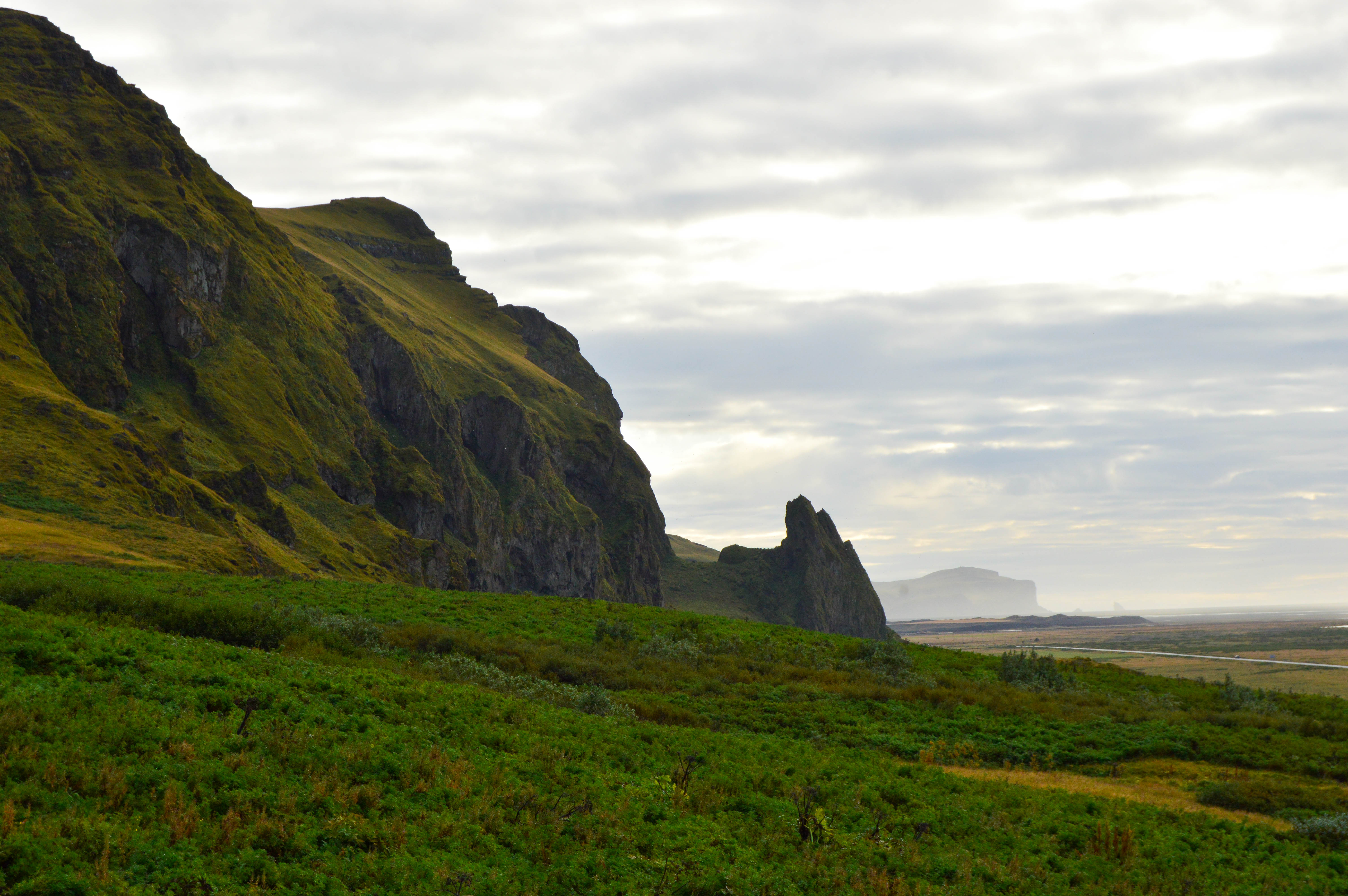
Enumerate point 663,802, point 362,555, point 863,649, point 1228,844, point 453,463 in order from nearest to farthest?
point 663,802 → point 1228,844 → point 863,649 → point 362,555 → point 453,463

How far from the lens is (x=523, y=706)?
25500mm

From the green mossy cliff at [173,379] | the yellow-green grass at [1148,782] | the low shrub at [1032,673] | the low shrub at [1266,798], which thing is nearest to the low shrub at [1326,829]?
the yellow-green grass at [1148,782]

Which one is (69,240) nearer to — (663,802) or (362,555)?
(362,555)

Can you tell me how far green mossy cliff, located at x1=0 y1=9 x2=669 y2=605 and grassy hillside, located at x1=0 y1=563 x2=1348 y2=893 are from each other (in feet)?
101

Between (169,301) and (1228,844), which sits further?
(169,301)

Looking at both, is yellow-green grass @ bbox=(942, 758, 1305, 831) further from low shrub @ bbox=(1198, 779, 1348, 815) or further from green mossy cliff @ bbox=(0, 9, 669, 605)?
green mossy cliff @ bbox=(0, 9, 669, 605)

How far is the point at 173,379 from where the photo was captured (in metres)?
112

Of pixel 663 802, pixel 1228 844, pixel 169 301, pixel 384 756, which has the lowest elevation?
pixel 1228 844

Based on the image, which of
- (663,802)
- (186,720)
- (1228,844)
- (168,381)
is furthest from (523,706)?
(168,381)

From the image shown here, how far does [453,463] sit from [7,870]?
169 m

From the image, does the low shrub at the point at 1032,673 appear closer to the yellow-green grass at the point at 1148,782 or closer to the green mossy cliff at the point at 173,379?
the yellow-green grass at the point at 1148,782

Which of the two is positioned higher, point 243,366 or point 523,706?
point 243,366

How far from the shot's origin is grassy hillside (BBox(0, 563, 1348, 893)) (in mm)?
12977

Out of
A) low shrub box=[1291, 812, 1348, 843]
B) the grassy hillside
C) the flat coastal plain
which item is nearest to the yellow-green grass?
the grassy hillside
